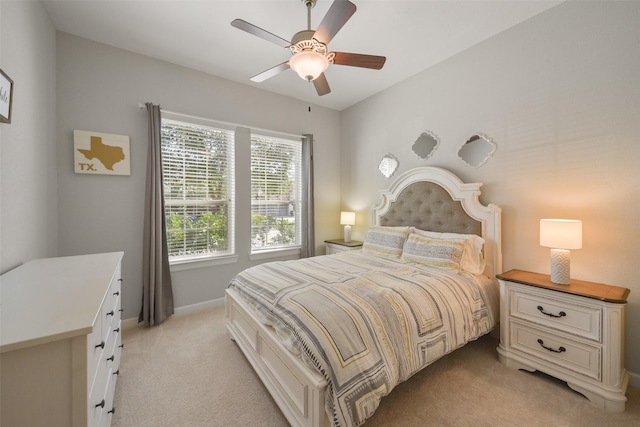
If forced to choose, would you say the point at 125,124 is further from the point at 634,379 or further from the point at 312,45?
the point at 634,379

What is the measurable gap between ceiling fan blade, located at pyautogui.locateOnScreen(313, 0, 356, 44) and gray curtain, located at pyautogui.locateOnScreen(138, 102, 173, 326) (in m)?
2.06

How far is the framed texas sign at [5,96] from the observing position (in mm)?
1415

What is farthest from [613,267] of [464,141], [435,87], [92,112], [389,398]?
[92,112]

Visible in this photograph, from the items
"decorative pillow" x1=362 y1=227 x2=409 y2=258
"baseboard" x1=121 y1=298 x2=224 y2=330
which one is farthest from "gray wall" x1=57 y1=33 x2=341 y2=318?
"decorative pillow" x1=362 y1=227 x2=409 y2=258

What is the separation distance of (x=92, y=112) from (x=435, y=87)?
3.74 meters

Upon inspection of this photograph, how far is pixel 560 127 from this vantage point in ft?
7.12

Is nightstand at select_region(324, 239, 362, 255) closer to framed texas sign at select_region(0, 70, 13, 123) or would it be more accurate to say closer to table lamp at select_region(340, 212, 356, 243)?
table lamp at select_region(340, 212, 356, 243)

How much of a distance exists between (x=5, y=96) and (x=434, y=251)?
3.26 metres

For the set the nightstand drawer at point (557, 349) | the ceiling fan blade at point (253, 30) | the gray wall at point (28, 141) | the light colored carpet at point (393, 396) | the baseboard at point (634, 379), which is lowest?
the light colored carpet at point (393, 396)

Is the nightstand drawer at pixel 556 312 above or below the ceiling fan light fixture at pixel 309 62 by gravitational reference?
below

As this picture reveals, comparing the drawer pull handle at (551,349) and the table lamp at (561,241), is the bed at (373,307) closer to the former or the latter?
the drawer pull handle at (551,349)

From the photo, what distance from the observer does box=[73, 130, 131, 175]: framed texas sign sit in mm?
2484

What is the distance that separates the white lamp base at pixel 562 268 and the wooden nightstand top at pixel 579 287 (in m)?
0.04

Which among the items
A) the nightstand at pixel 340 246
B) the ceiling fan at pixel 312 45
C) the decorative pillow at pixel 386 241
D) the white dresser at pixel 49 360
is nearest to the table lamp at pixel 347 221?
the nightstand at pixel 340 246
